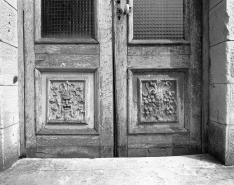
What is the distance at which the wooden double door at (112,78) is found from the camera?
2189 millimetres

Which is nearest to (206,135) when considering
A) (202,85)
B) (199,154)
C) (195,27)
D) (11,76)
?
(199,154)

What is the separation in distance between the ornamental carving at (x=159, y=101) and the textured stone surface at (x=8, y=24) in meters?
1.43

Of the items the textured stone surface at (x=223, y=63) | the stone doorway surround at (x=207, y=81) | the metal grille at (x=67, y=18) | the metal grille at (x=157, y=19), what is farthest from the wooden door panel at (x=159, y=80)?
the metal grille at (x=67, y=18)

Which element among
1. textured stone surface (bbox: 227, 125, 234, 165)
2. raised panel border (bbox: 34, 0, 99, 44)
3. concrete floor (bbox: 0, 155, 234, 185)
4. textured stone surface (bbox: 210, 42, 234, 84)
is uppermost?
raised panel border (bbox: 34, 0, 99, 44)

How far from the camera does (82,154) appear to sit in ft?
7.20

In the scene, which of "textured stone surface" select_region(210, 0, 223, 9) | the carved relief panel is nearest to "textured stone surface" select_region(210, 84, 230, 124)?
the carved relief panel

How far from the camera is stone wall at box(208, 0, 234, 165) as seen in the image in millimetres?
1899

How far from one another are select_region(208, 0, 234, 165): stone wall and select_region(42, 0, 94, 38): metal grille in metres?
1.30

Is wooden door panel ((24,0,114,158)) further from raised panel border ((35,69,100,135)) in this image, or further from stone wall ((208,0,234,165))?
stone wall ((208,0,234,165))

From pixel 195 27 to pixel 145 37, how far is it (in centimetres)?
56

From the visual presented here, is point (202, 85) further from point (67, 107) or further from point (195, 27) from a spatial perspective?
point (67, 107)

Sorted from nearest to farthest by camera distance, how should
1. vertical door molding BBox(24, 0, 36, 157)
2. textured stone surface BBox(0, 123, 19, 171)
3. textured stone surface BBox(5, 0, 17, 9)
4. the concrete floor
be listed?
the concrete floor
textured stone surface BBox(0, 123, 19, 171)
textured stone surface BBox(5, 0, 17, 9)
vertical door molding BBox(24, 0, 36, 157)

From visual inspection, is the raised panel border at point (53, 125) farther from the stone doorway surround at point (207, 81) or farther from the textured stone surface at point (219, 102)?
the textured stone surface at point (219, 102)

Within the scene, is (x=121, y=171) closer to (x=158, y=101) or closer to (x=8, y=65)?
(x=158, y=101)
